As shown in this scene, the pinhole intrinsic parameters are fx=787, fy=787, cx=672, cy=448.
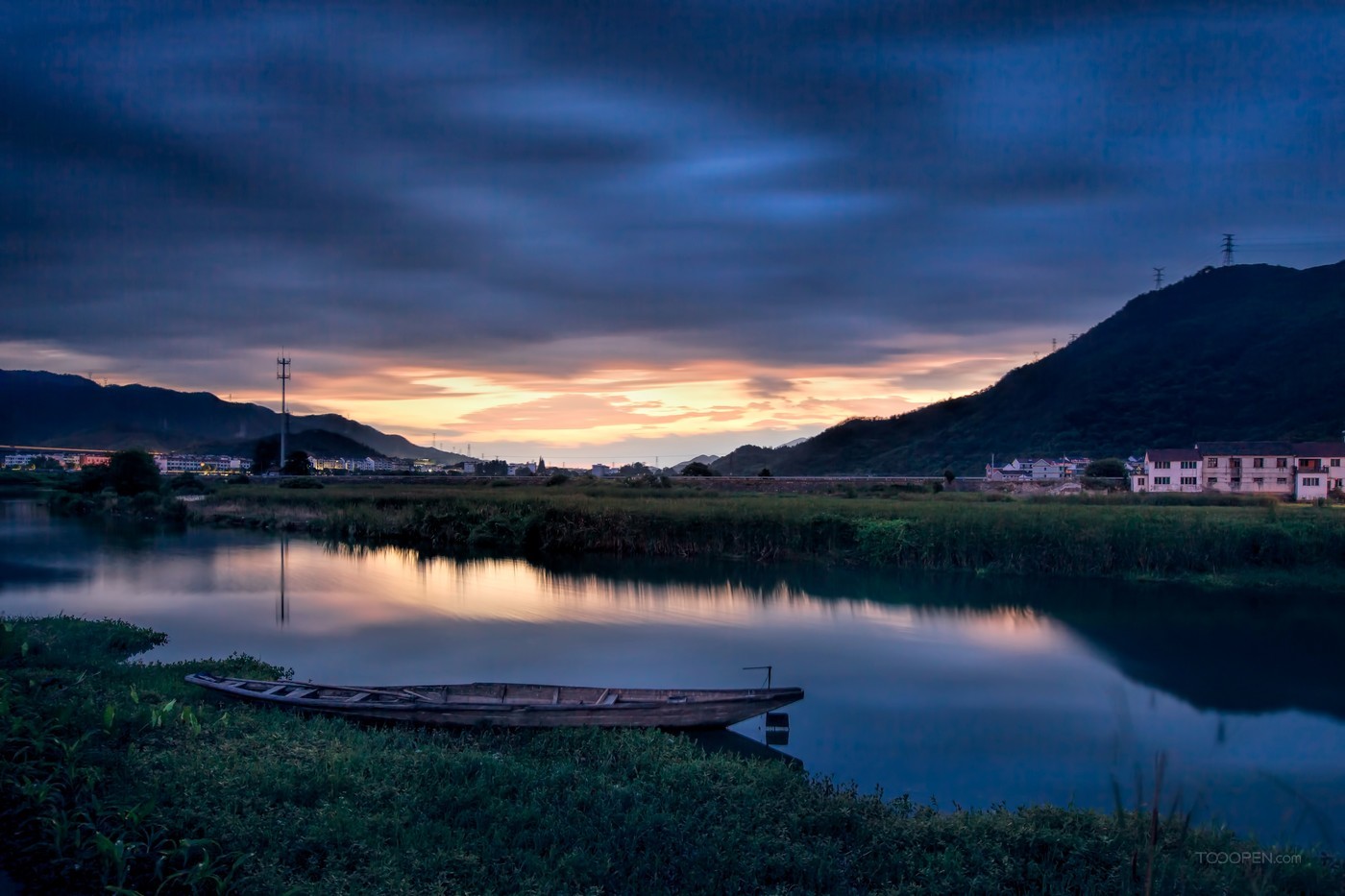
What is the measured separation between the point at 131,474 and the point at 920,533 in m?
53.5

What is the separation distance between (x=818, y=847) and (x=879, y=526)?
2063 cm

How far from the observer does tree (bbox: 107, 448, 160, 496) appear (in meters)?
53.4

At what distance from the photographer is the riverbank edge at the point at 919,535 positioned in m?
22.2

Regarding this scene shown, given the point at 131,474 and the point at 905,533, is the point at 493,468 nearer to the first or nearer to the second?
the point at 131,474

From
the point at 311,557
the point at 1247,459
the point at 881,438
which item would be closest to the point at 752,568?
the point at 311,557

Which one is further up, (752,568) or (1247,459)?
(1247,459)

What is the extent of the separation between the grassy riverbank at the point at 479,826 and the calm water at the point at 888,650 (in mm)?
1122

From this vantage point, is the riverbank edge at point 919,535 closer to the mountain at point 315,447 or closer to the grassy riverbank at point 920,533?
the grassy riverbank at point 920,533

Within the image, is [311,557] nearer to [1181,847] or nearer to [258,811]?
[258,811]

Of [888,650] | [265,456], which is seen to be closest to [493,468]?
[265,456]

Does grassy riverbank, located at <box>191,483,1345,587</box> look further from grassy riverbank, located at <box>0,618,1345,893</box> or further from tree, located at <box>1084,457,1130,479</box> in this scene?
tree, located at <box>1084,457,1130,479</box>

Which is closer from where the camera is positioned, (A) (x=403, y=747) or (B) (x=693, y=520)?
(A) (x=403, y=747)

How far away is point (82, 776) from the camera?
604 cm

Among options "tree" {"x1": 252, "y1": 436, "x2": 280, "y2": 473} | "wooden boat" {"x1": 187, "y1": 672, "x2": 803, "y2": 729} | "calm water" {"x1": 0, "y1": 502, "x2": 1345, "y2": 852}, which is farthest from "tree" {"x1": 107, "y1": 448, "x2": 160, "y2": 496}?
"wooden boat" {"x1": 187, "y1": 672, "x2": 803, "y2": 729}
